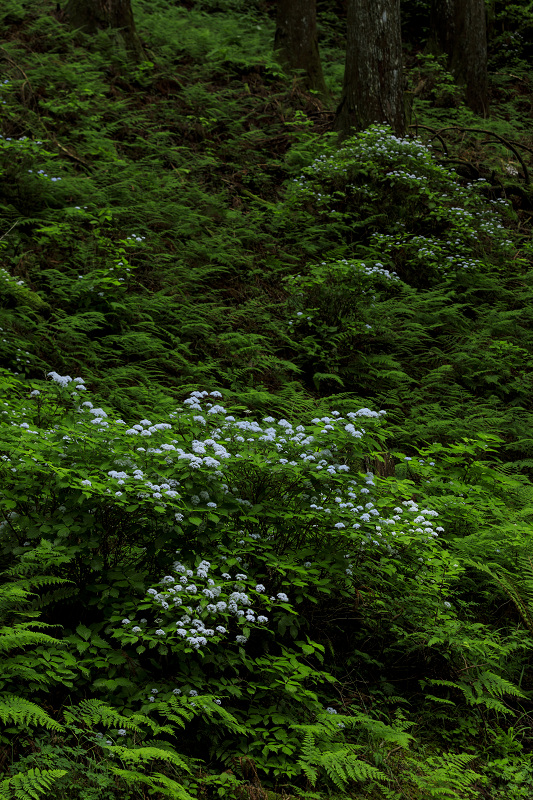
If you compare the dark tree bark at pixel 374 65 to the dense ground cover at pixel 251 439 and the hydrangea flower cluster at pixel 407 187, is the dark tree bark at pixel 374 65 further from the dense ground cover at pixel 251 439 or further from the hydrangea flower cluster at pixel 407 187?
the dense ground cover at pixel 251 439

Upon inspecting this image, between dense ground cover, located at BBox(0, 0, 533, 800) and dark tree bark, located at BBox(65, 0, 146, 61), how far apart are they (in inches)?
15.8

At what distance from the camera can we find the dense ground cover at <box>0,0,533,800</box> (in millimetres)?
2744

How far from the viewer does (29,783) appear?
7.00ft

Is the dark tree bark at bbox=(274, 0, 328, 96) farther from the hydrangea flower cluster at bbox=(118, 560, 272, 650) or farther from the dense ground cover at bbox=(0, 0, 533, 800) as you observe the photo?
the hydrangea flower cluster at bbox=(118, 560, 272, 650)

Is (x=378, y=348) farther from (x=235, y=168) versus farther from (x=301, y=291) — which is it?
A: (x=235, y=168)

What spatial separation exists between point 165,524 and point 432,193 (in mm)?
7825

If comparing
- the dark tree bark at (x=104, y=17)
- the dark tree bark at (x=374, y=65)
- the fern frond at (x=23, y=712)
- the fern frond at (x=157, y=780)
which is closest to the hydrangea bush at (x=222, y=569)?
the fern frond at (x=157, y=780)

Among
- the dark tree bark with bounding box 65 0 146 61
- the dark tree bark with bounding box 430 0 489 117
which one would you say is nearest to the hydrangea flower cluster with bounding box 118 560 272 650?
the dark tree bark with bounding box 65 0 146 61

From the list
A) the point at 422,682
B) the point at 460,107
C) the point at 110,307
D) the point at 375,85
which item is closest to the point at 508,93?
the point at 460,107

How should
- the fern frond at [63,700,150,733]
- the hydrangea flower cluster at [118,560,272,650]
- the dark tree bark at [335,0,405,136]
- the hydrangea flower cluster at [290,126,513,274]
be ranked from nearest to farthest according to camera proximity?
the fern frond at [63,700,150,733], the hydrangea flower cluster at [118,560,272,650], the hydrangea flower cluster at [290,126,513,274], the dark tree bark at [335,0,405,136]

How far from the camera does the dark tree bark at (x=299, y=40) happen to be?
1342 centimetres

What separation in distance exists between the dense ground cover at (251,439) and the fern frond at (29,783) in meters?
0.01

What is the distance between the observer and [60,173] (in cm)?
815

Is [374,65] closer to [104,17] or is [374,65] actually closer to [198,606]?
[104,17]
